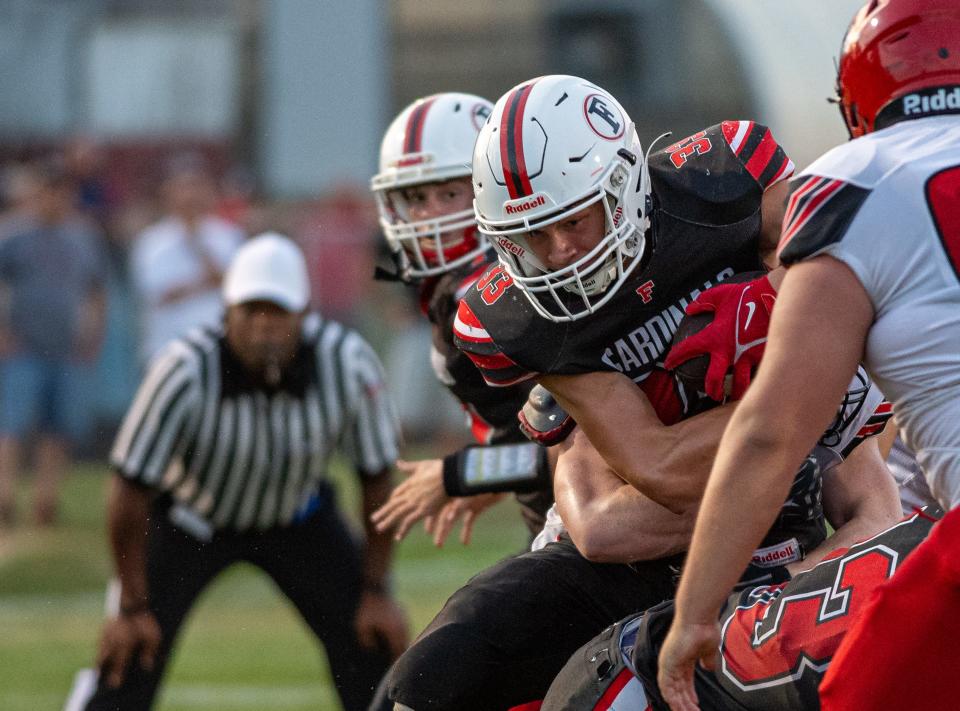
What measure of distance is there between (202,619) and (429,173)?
4.10 meters

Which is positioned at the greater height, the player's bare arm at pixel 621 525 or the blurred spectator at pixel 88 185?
the player's bare arm at pixel 621 525

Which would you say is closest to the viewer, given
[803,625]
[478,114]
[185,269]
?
[803,625]

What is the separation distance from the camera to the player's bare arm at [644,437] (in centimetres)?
279

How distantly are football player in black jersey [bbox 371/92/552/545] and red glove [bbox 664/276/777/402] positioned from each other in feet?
3.66

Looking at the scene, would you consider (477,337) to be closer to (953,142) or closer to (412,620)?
(953,142)

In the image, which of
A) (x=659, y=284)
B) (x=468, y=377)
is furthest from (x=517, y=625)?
(x=468, y=377)

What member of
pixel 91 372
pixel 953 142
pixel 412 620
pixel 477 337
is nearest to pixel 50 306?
pixel 91 372

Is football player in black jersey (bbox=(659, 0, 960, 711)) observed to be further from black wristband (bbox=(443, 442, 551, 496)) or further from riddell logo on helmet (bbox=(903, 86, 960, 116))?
black wristband (bbox=(443, 442, 551, 496))

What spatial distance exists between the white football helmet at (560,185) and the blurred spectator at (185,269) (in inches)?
234

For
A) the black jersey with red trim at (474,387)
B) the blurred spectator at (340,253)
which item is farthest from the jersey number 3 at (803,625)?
the blurred spectator at (340,253)

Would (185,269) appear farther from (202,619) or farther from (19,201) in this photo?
(202,619)

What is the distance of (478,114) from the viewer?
4.55 metres

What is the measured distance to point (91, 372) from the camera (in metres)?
11.1

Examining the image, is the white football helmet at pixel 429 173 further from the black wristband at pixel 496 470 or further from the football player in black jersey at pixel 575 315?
the football player in black jersey at pixel 575 315
